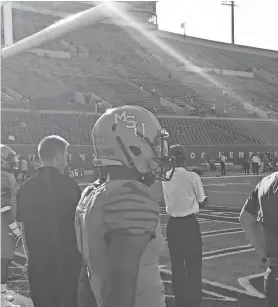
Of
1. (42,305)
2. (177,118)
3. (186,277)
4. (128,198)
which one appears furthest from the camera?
(177,118)

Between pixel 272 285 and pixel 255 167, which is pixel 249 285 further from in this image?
pixel 255 167

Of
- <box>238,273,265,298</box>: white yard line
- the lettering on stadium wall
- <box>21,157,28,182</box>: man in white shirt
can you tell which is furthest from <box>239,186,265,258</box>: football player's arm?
the lettering on stadium wall

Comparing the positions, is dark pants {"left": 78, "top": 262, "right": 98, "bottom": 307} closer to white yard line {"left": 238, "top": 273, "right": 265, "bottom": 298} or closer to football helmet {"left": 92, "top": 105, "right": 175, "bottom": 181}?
football helmet {"left": 92, "top": 105, "right": 175, "bottom": 181}

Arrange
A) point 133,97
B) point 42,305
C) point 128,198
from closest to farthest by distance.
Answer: point 128,198
point 42,305
point 133,97

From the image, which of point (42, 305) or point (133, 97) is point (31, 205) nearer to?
point (42, 305)

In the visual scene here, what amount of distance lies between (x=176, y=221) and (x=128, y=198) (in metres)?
3.03

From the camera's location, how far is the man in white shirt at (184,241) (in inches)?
181

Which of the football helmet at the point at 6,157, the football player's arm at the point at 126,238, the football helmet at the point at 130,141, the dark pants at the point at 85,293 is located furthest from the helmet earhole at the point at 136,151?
the football helmet at the point at 6,157

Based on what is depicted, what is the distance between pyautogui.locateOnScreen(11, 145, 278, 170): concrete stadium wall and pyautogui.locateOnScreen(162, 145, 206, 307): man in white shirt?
22.7 m

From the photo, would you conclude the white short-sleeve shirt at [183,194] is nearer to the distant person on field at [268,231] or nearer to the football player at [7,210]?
the football player at [7,210]

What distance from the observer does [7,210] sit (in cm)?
466

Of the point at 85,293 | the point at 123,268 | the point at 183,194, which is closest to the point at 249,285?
the point at 183,194

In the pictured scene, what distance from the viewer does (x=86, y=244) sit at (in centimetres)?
191

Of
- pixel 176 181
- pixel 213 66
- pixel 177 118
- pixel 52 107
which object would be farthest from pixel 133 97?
pixel 176 181
